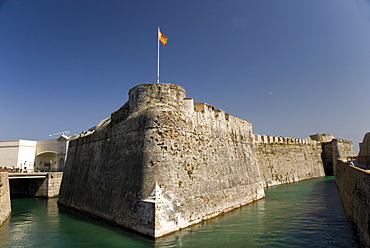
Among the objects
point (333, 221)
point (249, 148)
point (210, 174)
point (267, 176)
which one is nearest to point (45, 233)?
point (210, 174)

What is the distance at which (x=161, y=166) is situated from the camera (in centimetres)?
1137

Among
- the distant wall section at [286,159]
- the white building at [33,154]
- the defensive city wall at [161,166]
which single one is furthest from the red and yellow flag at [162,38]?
the white building at [33,154]

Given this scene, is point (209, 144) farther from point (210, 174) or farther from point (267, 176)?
point (267, 176)

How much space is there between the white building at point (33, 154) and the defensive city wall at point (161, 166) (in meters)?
19.3

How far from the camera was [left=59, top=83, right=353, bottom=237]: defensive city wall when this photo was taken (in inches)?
430

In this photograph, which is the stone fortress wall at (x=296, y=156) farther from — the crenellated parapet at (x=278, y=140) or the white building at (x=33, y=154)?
the white building at (x=33, y=154)

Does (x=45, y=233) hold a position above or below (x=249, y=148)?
below

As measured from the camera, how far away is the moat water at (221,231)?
980 centimetres

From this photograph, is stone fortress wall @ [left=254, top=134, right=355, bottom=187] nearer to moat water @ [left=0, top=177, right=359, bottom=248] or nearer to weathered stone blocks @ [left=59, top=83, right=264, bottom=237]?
weathered stone blocks @ [left=59, top=83, right=264, bottom=237]

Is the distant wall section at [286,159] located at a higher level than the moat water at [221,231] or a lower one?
higher

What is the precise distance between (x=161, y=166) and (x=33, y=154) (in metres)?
37.0

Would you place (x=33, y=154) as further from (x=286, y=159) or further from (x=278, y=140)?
(x=286, y=159)

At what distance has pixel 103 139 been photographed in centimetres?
1605

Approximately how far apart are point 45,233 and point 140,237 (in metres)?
5.38
